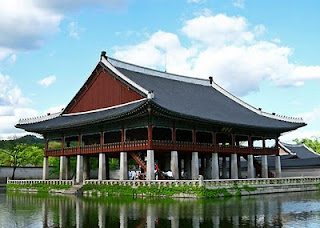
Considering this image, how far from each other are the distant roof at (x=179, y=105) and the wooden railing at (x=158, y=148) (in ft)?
10.6

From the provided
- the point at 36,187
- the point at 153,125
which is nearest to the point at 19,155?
the point at 36,187

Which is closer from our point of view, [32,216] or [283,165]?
[32,216]

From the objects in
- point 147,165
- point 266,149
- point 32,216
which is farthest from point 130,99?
point 32,216

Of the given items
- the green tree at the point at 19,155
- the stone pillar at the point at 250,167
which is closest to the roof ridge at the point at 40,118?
the green tree at the point at 19,155

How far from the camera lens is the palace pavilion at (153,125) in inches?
1703

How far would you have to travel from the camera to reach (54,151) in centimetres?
5459

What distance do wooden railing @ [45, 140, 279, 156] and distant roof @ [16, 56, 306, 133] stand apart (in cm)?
323

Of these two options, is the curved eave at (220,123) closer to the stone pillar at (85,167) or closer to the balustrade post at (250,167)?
the balustrade post at (250,167)

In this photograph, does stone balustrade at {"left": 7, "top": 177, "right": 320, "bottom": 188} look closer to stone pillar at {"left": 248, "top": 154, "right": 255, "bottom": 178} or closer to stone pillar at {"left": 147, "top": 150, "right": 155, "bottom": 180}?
stone pillar at {"left": 147, "top": 150, "right": 155, "bottom": 180}

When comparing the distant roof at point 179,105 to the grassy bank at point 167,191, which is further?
the distant roof at point 179,105

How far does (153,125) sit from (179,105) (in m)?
6.47

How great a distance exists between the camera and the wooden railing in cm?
4244

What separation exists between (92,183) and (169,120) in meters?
10.8

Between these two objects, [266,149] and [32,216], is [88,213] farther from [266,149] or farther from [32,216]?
[266,149]
